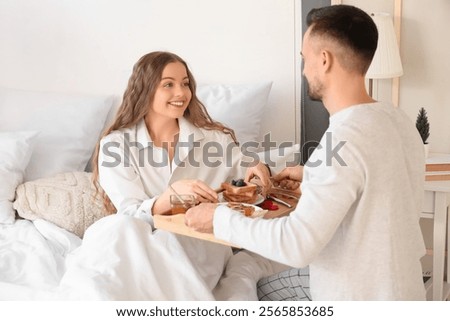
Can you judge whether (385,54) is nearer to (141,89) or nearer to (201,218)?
(141,89)

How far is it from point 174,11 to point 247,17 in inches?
13.5

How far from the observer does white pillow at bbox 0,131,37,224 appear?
2643 millimetres

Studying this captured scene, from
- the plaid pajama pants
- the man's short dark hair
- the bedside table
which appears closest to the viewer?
the man's short dark hair

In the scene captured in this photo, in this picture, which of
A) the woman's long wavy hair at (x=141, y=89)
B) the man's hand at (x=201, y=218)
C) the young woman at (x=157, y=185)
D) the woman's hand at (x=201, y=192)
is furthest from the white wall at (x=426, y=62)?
A: the man's hand at (x=201, y=218)

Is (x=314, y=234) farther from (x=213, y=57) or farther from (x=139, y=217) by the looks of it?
(x=213, y=57)

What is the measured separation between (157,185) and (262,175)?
1.24ft

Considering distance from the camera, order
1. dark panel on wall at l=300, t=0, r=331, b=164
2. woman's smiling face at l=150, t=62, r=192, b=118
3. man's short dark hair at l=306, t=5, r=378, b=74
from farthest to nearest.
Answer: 1. dark panel on wall at l=300, t=0, r=331, b=164
2. woman's smiling face at l=150, t=62, r=192, b=118
3. man's short dark hair at l=306, t=5, r=378, b=74

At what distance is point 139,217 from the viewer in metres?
2.11

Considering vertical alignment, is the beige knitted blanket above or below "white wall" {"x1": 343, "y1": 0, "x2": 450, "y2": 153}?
below

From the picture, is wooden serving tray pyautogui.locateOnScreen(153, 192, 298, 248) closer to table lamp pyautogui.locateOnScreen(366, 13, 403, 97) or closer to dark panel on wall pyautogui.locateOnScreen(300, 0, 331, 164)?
table lamp pyautogui.locateOnScreen(366, 13, 403, 97)

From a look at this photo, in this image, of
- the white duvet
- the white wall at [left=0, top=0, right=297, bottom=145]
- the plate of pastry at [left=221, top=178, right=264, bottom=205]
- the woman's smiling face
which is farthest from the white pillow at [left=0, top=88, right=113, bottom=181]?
the plate of pastry at [left=221, top=178, right=264, bottom=205]

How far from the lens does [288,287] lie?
6.59 feet

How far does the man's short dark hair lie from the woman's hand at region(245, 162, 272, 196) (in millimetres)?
587

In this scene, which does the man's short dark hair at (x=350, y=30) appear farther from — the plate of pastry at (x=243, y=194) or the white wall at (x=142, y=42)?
the white wall at (x=142, y=42)
